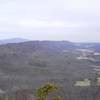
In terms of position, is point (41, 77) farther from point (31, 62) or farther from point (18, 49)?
point (18, 49)

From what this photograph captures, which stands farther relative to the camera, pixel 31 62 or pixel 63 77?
pixel 31 62

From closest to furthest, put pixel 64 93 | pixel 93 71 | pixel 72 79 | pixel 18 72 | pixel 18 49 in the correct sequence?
1. pixel 64 93
2. pixel 72 79
3. pixel 18 72
4. pixel 93 71
5. pixel 18 49

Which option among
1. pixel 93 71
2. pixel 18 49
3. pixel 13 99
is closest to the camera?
pixel 13 99

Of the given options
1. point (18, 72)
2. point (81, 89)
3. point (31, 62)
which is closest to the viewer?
point (81, 89)

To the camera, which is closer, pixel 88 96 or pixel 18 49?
pixel 88 96

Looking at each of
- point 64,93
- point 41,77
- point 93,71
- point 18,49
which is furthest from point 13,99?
point 18,49

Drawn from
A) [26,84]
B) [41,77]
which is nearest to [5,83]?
[26,84]

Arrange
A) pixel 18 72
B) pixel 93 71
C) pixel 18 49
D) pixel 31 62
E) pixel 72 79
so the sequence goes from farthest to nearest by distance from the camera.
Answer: pixel 18 49
pixel 31 62
pixel 93 71
pixel 18 72
pixel 72 79

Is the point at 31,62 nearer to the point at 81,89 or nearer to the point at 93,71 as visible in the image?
the point at 93,71
